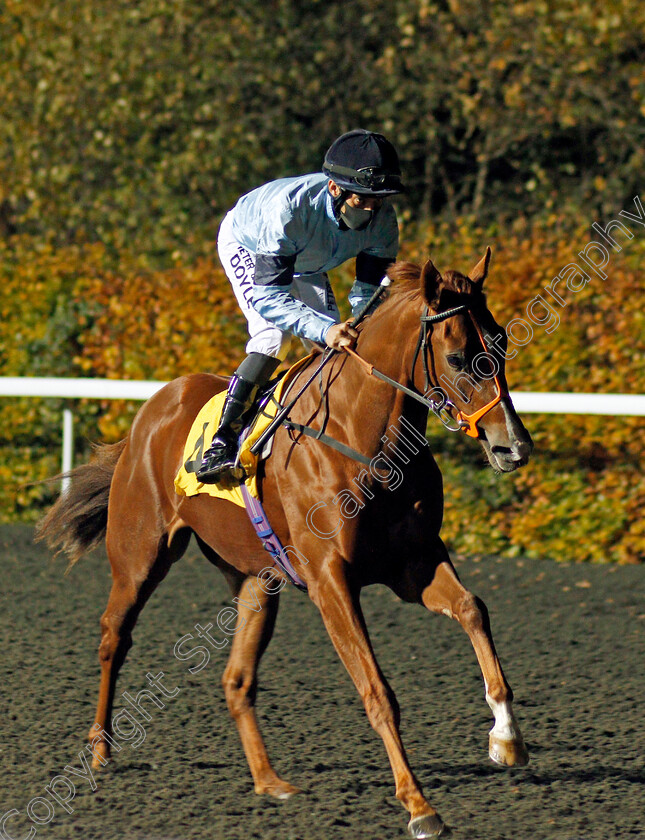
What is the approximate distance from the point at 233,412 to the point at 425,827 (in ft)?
4.95

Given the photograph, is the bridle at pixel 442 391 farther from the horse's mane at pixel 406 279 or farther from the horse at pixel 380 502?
the horse's mane at pixel 406 279

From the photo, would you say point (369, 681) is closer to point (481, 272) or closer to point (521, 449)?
point (521, 449)

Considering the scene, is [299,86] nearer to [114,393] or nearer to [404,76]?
[404,76]

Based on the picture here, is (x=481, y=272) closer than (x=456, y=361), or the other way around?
(x=456, y=361)

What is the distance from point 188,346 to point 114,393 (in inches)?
→ 23.5

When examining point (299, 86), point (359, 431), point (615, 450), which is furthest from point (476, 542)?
point (299, 86)

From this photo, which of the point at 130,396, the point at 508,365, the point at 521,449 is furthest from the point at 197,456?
the point at 130,396

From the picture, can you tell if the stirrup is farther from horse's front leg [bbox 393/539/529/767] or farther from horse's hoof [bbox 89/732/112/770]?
horse's hoof [bbox 89/732/112/770]

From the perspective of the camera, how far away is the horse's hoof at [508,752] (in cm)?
331

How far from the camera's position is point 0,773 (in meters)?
3.84

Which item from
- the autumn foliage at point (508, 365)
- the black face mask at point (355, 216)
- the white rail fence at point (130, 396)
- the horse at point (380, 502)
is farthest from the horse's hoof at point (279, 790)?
the white rail fence at point (130, 396)

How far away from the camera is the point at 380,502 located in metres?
3.54

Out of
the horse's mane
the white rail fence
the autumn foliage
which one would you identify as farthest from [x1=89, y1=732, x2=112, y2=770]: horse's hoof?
the white rail fence

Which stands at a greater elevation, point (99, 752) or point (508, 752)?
point (508, 752)
